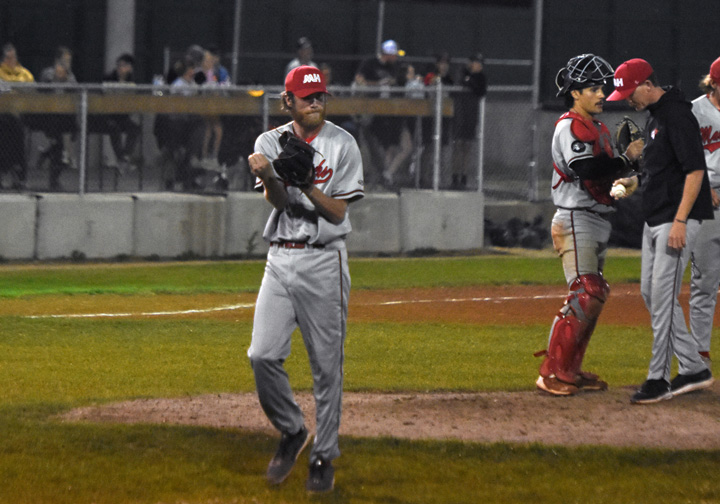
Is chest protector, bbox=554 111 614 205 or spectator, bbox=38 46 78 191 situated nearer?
chest protector, bbox=554 111 614 205

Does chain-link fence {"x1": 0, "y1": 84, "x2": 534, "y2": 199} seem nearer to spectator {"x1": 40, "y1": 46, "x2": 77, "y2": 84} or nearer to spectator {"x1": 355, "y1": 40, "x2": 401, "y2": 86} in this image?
spectator {"x1": 355, "y1": 40, "x2": 401, "y2": 86}

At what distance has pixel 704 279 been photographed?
8055 millimetres

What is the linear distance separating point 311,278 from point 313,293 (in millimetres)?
76

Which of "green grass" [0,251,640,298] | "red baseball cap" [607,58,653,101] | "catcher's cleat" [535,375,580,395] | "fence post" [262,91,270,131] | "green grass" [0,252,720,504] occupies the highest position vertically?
"fence post" [262,91,270,131]

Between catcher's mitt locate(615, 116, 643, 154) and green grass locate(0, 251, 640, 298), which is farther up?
catcher's mitt locate(615, 116, 643, 154)

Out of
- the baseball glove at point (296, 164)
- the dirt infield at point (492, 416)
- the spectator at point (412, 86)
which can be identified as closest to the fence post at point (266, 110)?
the spectator at point (412, 86)

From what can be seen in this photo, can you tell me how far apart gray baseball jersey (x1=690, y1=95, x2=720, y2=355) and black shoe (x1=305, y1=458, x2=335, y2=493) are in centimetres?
360

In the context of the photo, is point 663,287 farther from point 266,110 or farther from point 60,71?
point 60,71

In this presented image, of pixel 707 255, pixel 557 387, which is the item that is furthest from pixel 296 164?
pixel 707 255

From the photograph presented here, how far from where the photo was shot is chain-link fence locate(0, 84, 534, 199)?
15773 millimetres

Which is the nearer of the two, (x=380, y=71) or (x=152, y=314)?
(x=152, y=314)

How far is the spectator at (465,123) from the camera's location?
17.9 meters

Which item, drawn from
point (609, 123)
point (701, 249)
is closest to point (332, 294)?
point (701, 249)

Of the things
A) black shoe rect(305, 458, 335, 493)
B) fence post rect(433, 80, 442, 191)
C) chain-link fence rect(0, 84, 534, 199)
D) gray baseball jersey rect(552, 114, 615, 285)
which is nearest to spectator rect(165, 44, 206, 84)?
chain-link fence rect(0, 84, 534, 199)
